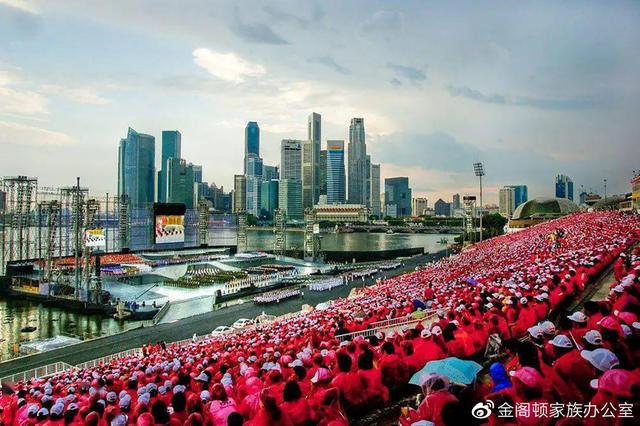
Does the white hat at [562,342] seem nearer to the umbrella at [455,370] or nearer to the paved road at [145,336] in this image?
the umbrella at [455,370]

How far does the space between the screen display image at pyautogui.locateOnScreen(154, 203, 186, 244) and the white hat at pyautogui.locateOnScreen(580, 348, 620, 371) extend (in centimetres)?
5374

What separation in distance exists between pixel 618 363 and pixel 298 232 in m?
173

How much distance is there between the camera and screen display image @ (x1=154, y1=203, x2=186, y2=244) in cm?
5338

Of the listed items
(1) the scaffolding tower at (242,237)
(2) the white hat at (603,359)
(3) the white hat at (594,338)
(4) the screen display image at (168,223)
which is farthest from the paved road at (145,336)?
(1) the scaffolding tower at (242,237)

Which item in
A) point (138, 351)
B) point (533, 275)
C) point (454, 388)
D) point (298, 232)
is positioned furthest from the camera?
point (298, 232)

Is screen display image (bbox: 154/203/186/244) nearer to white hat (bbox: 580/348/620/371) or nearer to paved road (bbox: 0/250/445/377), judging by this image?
paved road (bbox: 0/250/445/377)

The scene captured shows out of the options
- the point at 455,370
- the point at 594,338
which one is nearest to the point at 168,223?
the point at 455,370

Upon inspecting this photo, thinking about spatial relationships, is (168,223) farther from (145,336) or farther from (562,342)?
(562,342)

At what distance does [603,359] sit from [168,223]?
5482 centimetres

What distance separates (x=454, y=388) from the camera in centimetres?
446

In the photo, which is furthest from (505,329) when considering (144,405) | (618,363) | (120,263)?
(120,263)

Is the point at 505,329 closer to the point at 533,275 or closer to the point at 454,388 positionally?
the point at 454,388

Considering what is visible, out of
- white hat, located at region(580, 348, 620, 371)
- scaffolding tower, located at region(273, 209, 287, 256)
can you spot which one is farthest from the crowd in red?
scaffolding tower, located at region(273, 209, 287, 256)

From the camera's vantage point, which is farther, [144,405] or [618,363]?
[144,405]
